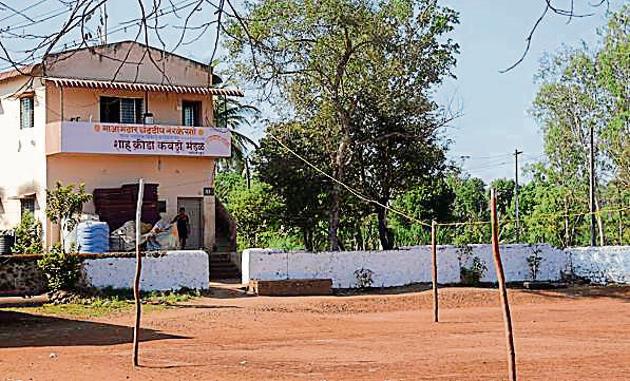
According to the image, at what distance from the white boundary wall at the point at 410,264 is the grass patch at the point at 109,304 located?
308cm

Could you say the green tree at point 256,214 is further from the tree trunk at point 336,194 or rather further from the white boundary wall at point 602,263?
the white boundary wall at point 602,263

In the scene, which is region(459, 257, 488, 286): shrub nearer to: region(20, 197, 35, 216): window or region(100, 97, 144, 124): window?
region(100, 97, 144, 124): window

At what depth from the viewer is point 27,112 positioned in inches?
1369

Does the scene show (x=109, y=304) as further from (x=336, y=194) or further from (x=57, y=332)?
(x=336, y=194)

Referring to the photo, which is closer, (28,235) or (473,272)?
(28,235)

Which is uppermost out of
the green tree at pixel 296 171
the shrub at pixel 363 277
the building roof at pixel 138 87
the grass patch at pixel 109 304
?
the building roof at pixel 138 87

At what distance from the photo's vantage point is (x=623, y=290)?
32.5 m

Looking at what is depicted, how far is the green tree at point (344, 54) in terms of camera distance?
32812 millimetres

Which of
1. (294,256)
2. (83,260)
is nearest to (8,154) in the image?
(83,260)

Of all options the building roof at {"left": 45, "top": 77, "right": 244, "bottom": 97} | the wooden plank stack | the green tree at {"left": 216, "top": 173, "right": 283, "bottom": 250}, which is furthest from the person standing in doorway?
the green tree at {"left": 216, "top": 173, "right": 283, "bottom": 250}

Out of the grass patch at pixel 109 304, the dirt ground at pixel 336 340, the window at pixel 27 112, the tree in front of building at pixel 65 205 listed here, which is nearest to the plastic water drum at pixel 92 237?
the tree in front of building at pixel 65 205

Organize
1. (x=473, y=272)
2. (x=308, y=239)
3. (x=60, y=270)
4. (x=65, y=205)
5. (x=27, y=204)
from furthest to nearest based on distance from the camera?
(x=308, y=239) → (x=27, y=204) → (x=473, y=272) → (x=65, y=205) → (x=60, y=270)

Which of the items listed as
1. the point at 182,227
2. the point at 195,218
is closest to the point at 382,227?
the point at 195,218

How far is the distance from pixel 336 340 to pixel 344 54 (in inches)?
582
